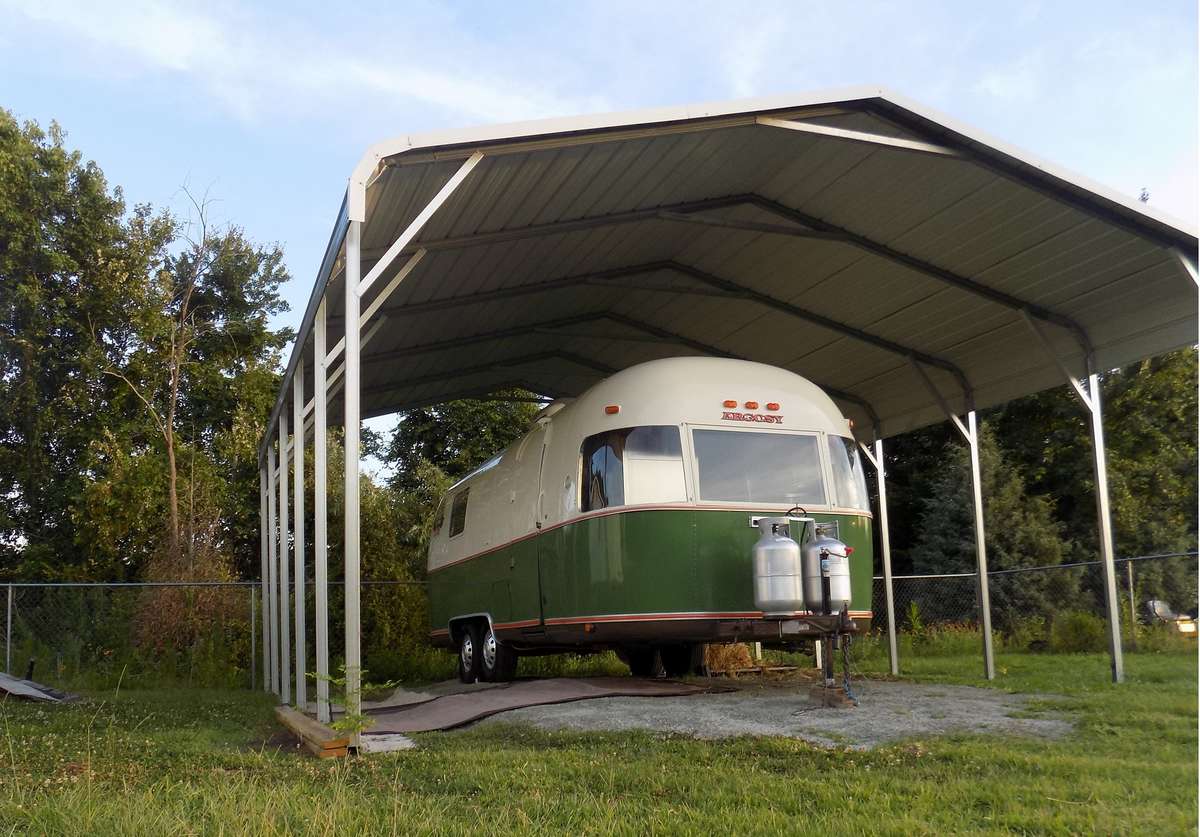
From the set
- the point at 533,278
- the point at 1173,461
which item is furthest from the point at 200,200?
the point at 1173,461

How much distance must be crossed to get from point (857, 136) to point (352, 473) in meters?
4.81

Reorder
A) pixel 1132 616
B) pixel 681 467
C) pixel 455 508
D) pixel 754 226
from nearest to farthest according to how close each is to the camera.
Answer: pixel 681 467, pixel 754 226, pixel 1132 616, pixel 455 508

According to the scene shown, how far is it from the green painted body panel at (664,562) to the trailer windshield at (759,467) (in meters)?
0.20

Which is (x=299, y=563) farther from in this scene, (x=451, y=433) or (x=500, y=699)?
(x=451, y=433)

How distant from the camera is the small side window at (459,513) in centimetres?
1456

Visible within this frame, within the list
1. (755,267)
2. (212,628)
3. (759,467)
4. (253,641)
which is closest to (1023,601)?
(755,267)

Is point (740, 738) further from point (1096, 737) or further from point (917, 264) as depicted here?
point (917, 264)

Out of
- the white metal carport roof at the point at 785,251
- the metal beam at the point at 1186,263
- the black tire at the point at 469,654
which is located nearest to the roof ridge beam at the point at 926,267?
the white metal carport roof at the point at 785,251

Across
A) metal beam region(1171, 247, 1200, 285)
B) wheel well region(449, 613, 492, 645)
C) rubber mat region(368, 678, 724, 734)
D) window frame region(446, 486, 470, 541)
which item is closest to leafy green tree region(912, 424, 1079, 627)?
window frame region(446, 486, 470, 541)

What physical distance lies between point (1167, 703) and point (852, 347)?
8.67m

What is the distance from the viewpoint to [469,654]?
13.7m

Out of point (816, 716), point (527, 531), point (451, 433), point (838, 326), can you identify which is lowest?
point (816, 716)

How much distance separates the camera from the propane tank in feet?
28.5

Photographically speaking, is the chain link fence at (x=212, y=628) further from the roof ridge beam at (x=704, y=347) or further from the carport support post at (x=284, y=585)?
the roof ridge beam at (x=704, y=347)
